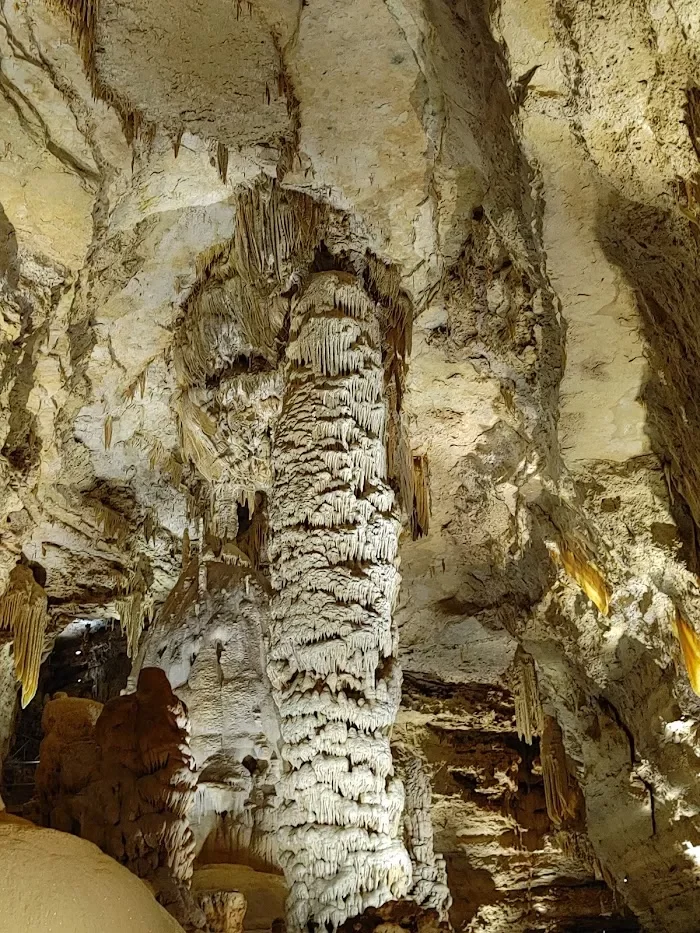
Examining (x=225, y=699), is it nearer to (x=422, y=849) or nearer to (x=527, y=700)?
(x=422, y=849)

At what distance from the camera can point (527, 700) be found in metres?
9.30

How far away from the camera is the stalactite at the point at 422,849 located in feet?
23.3

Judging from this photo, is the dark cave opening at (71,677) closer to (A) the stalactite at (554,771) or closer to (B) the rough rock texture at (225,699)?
(B) the rough rock texture at (225,699)

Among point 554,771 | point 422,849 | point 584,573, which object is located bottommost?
point 422,849

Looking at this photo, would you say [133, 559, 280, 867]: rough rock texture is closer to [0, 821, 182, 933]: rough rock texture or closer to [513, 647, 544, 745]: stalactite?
[513, 647, 544, 745]: stalactite

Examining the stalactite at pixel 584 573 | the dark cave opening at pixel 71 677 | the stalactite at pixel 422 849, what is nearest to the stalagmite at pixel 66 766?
the stalactite at pixel 422 849

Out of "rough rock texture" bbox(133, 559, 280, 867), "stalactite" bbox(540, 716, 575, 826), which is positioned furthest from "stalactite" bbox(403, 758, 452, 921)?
"stalactite" bbox(540, 716, 575, 826)

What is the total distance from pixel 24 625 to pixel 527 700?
16.7ft

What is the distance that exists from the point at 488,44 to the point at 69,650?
10942 mm

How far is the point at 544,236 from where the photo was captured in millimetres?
5273

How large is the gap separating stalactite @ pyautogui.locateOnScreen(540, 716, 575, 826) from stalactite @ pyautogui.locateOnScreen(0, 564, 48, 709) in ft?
17.1

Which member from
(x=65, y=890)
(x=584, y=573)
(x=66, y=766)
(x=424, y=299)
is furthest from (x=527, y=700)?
(x=65, y=890)

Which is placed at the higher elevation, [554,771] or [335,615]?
[335,615]

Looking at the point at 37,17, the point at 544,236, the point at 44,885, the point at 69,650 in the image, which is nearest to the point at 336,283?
the point at 544,236
